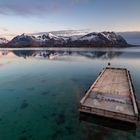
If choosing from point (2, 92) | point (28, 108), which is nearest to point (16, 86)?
point (2, 92)

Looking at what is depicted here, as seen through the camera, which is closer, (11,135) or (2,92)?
(11,135)

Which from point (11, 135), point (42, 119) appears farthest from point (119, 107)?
point (11, 135)

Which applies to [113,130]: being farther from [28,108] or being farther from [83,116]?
[28,108]

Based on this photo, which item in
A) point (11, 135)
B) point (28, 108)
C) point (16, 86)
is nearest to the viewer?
point (11, 135)

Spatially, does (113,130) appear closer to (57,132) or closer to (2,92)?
(57,132)

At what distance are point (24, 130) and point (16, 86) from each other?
11.5 metres

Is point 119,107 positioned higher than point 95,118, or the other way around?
point 119,107

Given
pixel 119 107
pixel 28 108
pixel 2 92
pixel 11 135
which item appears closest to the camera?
pixel 11 135

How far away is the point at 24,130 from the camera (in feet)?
36.0

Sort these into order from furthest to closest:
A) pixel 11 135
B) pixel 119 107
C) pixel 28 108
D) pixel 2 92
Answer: pixel 2 92, pixel 28 108, pixel 119 107, pixel 11 135

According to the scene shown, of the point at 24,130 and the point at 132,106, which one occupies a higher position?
the point at 132,106

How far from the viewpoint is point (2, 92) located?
19109mm

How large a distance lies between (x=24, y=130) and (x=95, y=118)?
5151 millimetres

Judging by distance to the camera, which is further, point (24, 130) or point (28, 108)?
point (28, 108)
